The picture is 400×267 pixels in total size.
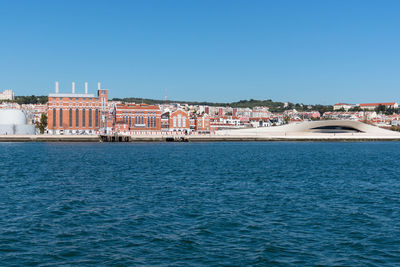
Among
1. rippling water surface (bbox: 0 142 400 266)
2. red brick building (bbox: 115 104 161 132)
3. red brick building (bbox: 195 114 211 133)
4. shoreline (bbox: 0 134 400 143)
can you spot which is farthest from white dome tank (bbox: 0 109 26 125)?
rippling water surface (bbox: 0 142 400 266)

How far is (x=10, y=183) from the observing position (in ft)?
113

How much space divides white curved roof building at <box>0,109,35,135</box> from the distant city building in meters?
10.8

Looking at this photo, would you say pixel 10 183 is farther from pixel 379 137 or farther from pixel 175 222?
pixel 379 137

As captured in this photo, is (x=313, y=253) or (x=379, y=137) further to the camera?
(x=379, y=137)

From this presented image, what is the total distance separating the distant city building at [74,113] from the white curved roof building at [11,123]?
10.8 metres

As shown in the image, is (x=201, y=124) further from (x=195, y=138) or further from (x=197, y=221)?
(x=197, y=221)

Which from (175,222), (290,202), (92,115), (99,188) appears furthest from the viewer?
(92,115)

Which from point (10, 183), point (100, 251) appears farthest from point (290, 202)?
point (10, 183)

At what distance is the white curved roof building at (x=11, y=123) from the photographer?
466 feet

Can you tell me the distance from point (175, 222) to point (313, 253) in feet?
23.9

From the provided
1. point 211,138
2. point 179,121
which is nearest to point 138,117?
point 179,121

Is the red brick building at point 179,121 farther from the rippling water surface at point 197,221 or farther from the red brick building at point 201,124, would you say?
the rippling water surface at point 197,221

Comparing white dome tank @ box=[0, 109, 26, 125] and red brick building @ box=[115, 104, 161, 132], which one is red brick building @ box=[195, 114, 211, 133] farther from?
white dome tank @ box=[0, 109, 26, 125]

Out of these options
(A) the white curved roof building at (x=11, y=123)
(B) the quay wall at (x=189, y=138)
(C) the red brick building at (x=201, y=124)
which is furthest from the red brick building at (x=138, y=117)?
(A) the white curved roof building at (x=11, y=123)
